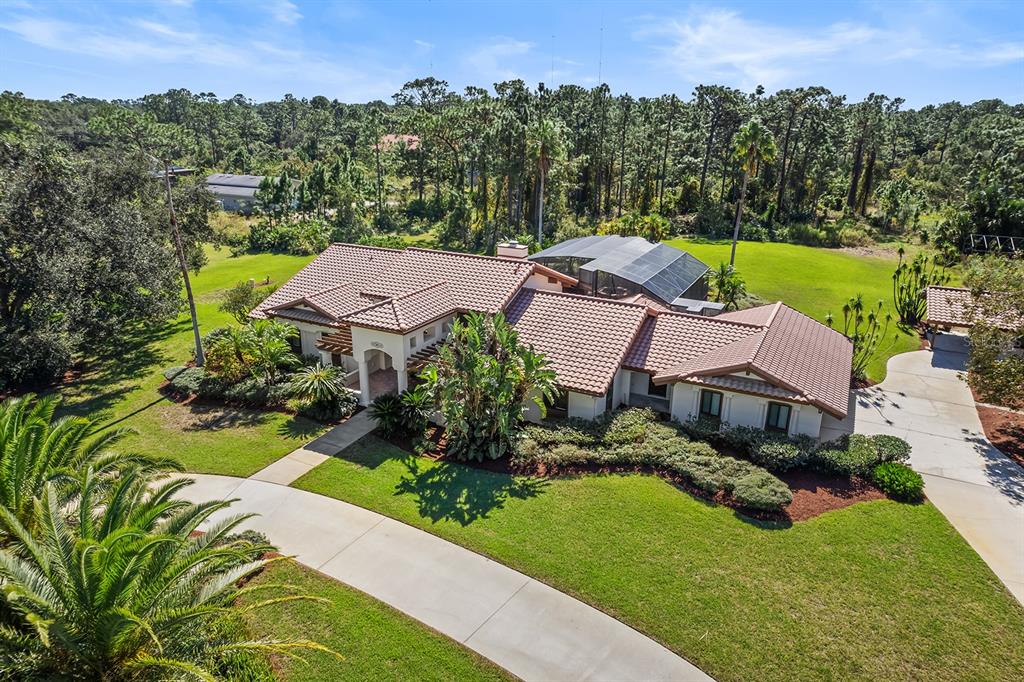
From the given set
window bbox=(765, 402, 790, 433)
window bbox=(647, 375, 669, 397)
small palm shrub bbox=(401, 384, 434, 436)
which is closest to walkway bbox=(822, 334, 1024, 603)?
window bbox=(765, 402, 790, 433)

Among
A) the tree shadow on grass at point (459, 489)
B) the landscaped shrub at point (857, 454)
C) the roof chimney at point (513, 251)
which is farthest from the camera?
the roof chimney at point (513, 251)

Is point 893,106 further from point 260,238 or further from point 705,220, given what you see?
point 260,238

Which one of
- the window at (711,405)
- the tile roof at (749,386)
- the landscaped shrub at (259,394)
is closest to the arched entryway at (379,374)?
the landscaped shrub at (259,394)

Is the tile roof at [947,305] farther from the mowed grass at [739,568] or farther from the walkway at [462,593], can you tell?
the walkway at [462,593]

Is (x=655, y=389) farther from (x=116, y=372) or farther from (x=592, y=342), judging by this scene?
(x=116, y=372)

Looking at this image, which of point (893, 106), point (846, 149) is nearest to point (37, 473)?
point (846, 149)

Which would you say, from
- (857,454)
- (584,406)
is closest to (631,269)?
(584,406)
